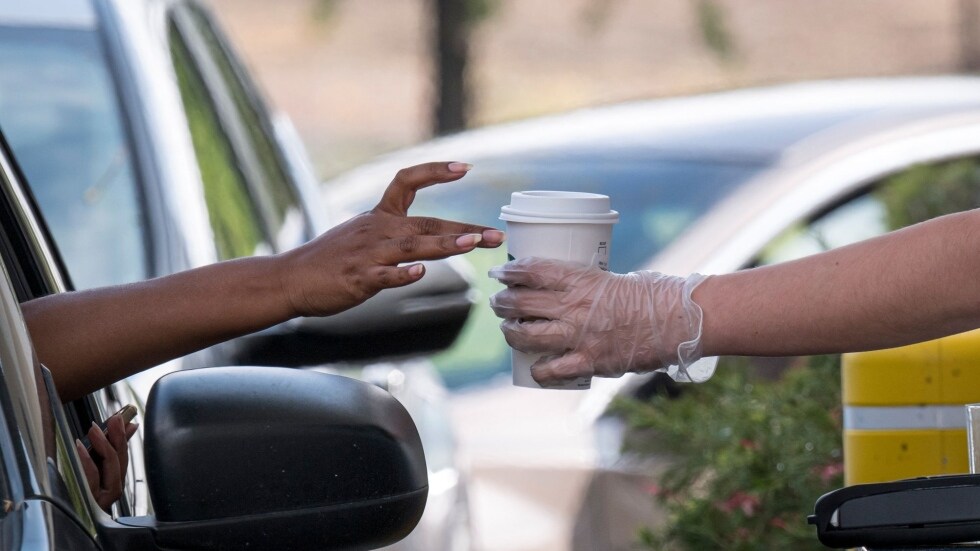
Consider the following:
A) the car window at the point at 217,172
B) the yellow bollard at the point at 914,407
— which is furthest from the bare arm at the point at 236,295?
the yellow bollard at the point at 914,407

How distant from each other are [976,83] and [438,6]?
5.45 m

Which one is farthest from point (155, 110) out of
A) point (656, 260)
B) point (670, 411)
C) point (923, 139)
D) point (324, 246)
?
point (923, 139)

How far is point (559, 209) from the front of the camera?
6.89ft

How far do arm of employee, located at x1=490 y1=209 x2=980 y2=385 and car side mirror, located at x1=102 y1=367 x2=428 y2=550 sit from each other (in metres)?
0.64

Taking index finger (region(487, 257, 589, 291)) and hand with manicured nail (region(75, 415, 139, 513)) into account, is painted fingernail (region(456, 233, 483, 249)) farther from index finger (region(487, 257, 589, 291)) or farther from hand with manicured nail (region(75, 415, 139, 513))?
hand with manicured nail (region(75, 415, 139, 513))

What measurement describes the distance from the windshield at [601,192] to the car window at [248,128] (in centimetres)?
248

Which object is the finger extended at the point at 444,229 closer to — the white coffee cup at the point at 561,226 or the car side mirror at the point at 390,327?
the white coffee cup at the point at 561,226

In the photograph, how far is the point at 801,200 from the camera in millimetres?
6152

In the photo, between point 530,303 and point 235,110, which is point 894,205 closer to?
point 235,110

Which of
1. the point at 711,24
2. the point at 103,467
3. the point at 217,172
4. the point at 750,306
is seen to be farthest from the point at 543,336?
the point at 711,24

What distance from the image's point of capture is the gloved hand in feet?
7.29

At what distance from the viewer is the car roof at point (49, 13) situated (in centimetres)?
323

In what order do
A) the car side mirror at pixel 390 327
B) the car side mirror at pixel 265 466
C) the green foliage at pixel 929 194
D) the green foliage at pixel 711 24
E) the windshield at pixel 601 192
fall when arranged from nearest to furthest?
the car side mirror at pixel 265 466 < the car side mirror at pixel 390 327 < the green foliage at pixel 929 194 < the windshield at pixel 601 192 < the green foliage at pixel 711 24

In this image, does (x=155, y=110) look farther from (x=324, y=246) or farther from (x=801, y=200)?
(x=801, y=200)
